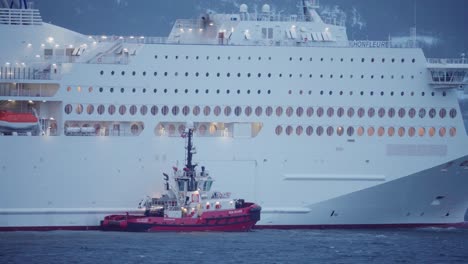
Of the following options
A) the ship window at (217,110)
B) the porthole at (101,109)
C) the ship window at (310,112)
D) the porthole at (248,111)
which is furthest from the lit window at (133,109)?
the ship window at (310,112)

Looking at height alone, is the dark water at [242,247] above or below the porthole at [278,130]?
below

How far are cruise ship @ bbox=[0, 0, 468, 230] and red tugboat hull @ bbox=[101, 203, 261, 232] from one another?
616mm

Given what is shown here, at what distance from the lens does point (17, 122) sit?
43000 millimetres

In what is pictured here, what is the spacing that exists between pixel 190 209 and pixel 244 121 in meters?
3.42

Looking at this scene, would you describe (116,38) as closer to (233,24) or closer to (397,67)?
(233,24)

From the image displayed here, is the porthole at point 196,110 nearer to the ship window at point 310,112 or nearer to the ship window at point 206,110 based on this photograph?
the ship window at point 206,110

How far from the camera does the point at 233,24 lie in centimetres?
4488

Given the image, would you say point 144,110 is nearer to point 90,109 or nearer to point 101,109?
point 101,109

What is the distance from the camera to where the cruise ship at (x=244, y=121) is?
43.2 metres

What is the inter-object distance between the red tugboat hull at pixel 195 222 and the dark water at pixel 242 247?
1.31 feet

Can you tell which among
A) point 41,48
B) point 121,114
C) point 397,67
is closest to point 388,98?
point 397,67

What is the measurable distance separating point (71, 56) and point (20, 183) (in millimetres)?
4782

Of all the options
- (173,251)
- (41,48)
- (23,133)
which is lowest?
(173,251)

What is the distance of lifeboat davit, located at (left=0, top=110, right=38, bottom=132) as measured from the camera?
141ft
